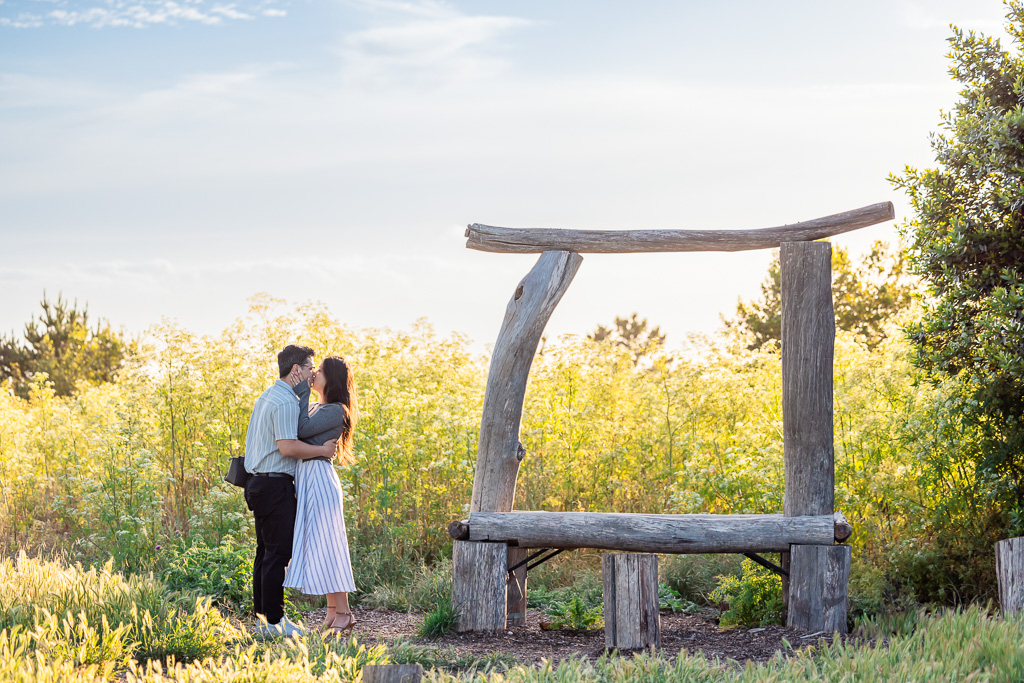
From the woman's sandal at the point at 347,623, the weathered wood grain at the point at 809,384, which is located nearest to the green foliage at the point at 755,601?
the weathered wood grain at the point at 809,384

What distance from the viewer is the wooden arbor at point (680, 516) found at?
5.71 meters

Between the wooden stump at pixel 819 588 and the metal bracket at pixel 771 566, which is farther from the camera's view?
the metal bracket at pixel 771 566

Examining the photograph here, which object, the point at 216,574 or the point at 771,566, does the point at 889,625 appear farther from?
the point at 216,574

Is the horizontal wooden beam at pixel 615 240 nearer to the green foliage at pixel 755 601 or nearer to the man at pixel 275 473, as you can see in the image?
the man at pixel 275 473

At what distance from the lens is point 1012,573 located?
504 centimetres

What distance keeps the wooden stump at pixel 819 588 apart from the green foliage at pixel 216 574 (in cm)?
401

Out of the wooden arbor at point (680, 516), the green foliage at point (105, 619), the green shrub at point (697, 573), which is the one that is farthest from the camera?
the green shrub at point (697, 573)

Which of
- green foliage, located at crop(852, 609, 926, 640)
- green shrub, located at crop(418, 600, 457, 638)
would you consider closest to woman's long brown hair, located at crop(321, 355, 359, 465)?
green shrub, located at crop(418, 600, 457, 638)

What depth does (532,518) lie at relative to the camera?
598 centimetres

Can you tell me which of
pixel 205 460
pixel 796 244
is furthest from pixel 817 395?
pixel 205 460

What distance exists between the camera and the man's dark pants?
219 inches

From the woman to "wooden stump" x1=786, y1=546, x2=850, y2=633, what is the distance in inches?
118

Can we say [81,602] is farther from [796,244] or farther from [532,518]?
[796,244]

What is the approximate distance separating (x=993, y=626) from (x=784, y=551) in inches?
63.9
